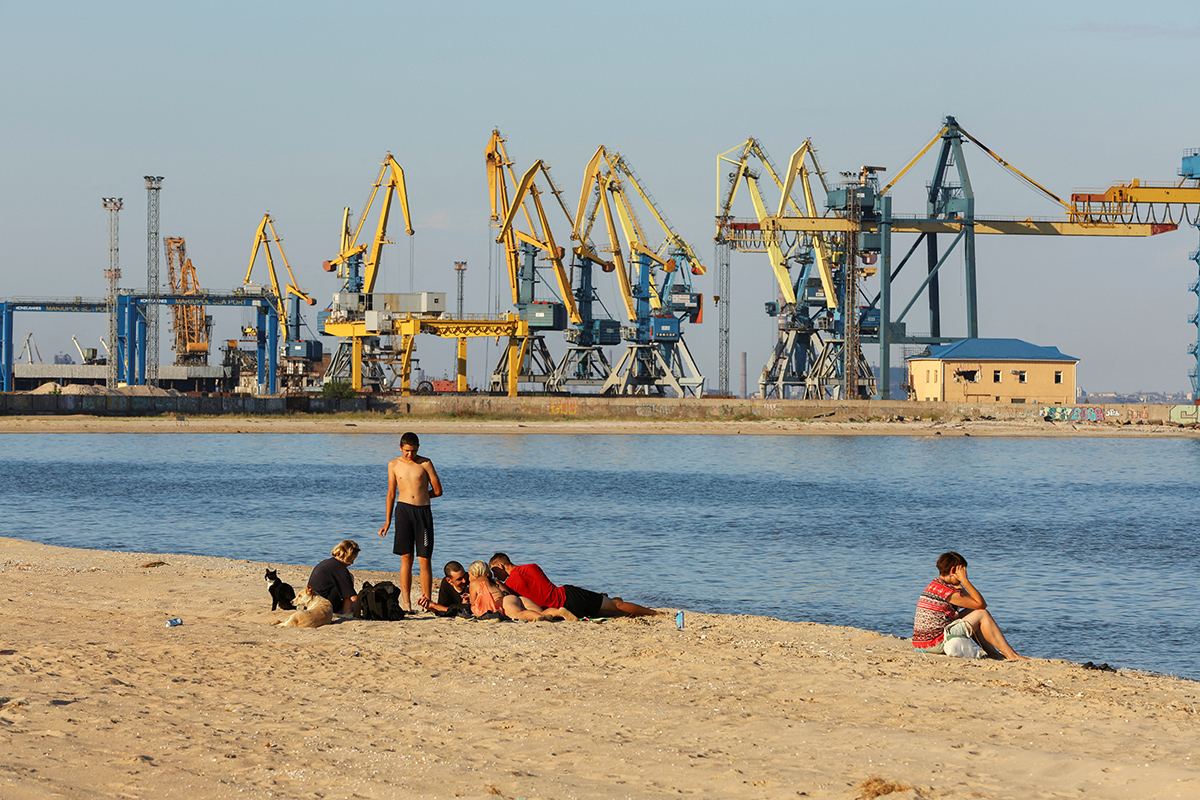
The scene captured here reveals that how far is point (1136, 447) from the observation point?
66.8 meters

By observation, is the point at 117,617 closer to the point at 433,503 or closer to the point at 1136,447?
the point at 433,503

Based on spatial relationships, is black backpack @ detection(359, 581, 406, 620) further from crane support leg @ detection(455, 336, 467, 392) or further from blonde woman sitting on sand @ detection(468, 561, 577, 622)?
crane support leg @ detection(455, 336, 467, 392)

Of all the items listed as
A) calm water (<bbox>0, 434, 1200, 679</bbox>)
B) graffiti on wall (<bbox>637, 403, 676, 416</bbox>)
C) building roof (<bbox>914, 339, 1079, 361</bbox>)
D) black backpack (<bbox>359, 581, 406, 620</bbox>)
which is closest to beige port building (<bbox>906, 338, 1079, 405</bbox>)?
building roof (<bbox>914, 339, 1079, 361</bbox>)

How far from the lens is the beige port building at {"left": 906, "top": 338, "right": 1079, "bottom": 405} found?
7375 cm

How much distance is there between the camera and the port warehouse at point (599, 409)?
72562mm

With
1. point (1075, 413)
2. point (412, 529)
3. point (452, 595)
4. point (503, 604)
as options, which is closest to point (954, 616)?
point (503, 604)

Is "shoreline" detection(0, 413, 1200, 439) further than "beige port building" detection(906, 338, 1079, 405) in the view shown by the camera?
No

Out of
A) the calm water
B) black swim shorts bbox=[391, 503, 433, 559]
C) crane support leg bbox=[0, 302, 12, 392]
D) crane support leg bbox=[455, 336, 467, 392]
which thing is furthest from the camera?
crane support leg bbox=[0, 302, 12, 392]

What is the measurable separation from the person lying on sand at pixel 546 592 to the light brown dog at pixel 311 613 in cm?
185

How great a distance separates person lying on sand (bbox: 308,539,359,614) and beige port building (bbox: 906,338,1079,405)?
66967mm

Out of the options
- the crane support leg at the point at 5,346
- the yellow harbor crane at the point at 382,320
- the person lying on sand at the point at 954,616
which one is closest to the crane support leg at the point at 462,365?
the yellow harbor crane at the point at 382,320

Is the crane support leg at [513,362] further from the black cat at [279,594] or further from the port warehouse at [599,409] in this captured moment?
the black cat at [279,594]

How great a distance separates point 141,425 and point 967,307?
52388 mm

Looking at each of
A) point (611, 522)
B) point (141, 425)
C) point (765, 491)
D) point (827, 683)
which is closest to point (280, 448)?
point (141, 425)
